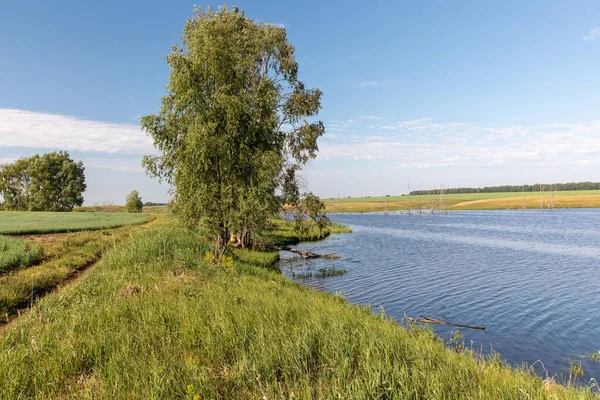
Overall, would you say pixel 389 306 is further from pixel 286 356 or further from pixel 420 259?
pixel 420 259

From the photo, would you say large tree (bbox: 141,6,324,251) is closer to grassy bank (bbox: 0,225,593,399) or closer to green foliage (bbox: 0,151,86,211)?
grassy bank (bbox: 0,225,593,399)

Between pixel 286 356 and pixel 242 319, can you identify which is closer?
pixel 286 356

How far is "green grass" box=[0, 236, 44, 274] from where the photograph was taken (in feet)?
53.2

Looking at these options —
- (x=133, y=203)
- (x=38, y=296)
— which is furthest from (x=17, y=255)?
(x=133, y=203)

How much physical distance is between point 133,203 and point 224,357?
91517 mm

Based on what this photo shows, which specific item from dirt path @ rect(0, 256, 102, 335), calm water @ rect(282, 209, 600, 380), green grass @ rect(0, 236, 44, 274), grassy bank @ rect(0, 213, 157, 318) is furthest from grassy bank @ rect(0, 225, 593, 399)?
green grass @ rect(0, 236, 44, 274)

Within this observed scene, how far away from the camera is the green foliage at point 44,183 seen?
8044 cm

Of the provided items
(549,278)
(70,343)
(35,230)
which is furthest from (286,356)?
(35,230)

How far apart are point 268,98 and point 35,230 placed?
25.7m

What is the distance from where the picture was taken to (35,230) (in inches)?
1211

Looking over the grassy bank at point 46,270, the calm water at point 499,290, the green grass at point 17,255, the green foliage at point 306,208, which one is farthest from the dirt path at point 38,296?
the green foliage at point 306,208

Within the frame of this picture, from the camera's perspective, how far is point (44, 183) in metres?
80.3

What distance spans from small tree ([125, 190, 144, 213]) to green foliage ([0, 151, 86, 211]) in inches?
409

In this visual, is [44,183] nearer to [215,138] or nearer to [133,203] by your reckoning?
[133,203]
